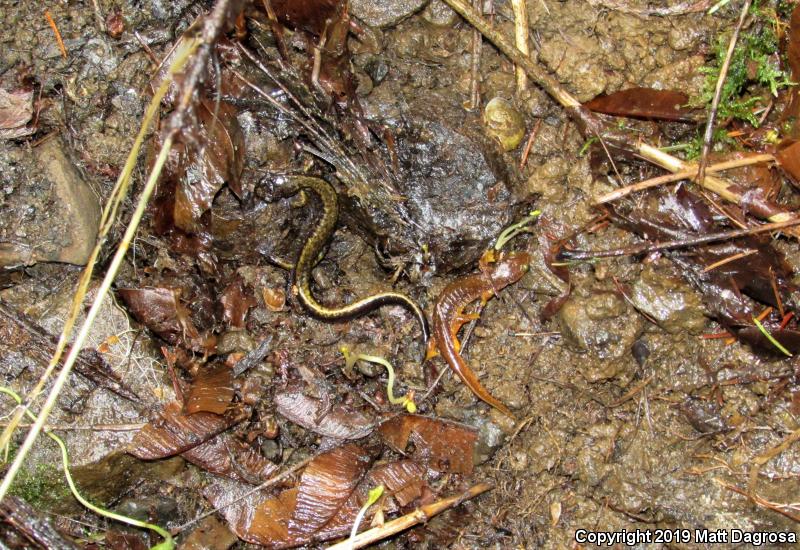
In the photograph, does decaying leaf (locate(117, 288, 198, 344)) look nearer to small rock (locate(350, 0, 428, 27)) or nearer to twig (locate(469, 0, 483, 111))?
small rock (locate(350, 0, 428, 27))

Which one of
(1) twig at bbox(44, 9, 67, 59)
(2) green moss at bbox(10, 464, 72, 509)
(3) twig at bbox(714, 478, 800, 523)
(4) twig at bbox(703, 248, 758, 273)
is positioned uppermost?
(1) twig at bbox(44, 9, 67, 59)

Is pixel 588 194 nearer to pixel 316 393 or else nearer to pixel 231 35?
pixel 316 393

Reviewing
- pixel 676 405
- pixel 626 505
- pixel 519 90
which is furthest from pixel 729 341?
pixel 519 90

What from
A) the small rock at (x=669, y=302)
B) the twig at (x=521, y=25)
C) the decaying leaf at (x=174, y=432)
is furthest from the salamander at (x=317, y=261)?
A: the twig at (x=521, y=25)

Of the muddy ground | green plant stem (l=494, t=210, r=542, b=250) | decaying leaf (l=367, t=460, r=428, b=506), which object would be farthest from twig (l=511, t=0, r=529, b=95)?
decaying leaf (l=367, t=460, r=428, b=506)

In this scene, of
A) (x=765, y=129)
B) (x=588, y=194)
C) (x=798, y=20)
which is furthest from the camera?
(x=588, y=194)

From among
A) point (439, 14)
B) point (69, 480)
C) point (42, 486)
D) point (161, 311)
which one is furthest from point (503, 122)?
point (42, 486)
